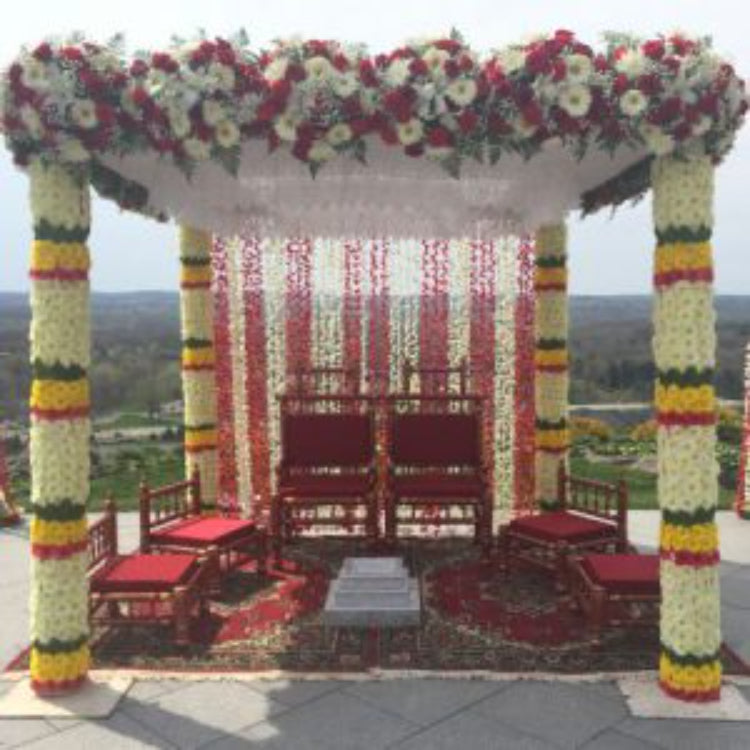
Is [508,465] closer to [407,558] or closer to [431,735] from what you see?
[407,558]

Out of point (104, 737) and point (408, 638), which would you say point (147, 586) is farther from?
point (408, 638)

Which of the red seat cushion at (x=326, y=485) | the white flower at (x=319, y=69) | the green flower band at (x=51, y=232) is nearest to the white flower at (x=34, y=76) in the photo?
the green flower band at (x=51, y=232)

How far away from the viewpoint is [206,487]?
782 centimetres

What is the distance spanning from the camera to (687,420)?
4.46m

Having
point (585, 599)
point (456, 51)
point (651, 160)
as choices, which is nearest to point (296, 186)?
point (456, 51)

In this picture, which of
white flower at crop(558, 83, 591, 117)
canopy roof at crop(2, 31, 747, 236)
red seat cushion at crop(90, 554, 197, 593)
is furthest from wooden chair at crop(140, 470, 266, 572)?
white flower at crop(558, 83, 591, 117)

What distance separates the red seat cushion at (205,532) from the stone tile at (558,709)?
241 cm

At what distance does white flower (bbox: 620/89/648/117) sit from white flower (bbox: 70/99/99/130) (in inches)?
96.8

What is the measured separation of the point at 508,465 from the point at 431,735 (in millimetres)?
4172

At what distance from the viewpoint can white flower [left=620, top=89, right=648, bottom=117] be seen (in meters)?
4.14

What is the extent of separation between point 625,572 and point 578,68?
2.92 m

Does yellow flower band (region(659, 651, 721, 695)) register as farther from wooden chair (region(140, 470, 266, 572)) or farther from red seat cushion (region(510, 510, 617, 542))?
wooden chair (region(140, 470, 266, 572))

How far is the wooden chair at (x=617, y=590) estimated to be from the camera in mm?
5199

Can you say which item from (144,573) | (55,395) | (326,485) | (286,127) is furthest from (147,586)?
(286,127)
